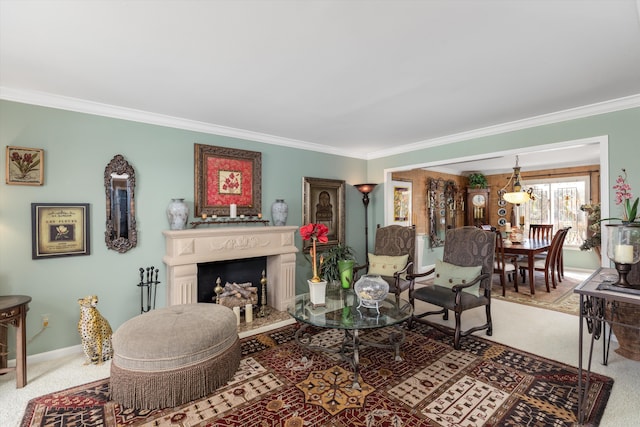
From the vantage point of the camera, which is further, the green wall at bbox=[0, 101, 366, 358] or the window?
the window

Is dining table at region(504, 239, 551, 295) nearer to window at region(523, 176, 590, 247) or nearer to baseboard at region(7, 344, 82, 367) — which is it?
window at region(523, 176, 590, 247)

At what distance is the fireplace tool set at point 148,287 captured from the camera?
10.7ft

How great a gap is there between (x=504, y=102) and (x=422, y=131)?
118 centimetres

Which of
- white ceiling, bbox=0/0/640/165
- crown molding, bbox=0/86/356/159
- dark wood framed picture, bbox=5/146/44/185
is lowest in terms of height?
dark wood framed picture, bbox=5/146/44/185

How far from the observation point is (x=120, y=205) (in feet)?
10.4

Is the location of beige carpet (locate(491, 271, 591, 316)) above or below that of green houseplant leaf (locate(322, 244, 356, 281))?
below

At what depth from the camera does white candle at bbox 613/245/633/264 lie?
1981mm

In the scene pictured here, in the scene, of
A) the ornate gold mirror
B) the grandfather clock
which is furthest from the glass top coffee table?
the grandfather clock

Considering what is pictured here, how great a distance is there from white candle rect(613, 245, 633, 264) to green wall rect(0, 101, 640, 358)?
57.7 inches

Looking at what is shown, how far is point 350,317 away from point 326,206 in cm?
272

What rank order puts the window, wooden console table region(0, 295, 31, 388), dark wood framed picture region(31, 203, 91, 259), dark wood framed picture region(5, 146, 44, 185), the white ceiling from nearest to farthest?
the white ceiling
wooden console table region(0, 295, 31, 388)
dark wood framed picture region(5, 146, 44, 185)
dark wood framed picture region(31, 203, 91, 259)
the window

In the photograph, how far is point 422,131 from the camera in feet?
13.4

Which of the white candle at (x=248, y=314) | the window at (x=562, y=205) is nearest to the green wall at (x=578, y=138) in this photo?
the white candle at (x=248, y=314)

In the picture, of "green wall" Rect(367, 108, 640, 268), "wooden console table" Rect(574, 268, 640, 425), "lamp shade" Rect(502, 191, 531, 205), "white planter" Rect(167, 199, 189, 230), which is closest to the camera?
"wooden console table" Rect(574, 268, 640, 425)
